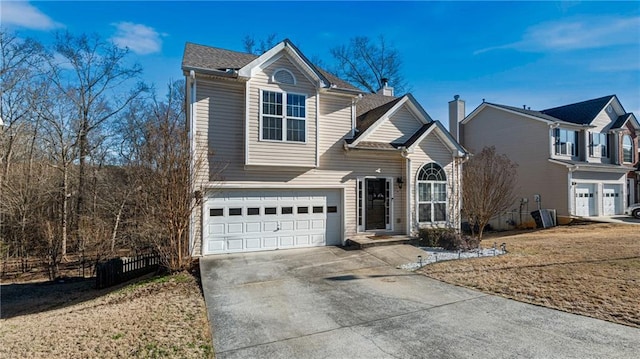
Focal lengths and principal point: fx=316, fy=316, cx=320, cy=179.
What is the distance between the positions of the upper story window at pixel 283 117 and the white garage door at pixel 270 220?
199 cm

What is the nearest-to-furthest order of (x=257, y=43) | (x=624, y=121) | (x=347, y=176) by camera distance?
(x=347, y=176) → (x=624, y=121) → (x=257, y=43)

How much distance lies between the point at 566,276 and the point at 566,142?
18.7 meters

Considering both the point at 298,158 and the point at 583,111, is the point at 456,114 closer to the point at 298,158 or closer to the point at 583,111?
the point at 583,111

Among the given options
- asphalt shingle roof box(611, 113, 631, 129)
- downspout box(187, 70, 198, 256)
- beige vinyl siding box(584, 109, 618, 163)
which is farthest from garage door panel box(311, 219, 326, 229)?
asphalt shingle roof box(611, 113, 631, 129)

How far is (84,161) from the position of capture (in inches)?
693

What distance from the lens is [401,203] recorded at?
42.8 ft

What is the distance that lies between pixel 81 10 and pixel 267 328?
11814 millimetres

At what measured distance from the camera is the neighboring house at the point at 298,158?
10.4m

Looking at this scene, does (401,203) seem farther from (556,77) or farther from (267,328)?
(556,77)

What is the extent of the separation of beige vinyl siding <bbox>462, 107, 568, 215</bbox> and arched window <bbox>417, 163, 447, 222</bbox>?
12.0 m

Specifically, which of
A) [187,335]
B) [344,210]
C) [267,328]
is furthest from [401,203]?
[187,335]

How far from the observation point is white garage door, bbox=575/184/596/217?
20766mm

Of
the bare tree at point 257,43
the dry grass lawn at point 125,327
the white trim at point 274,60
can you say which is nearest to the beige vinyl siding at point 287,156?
the white trim at point 274,60

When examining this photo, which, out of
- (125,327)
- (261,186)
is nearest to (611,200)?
(261,186)
